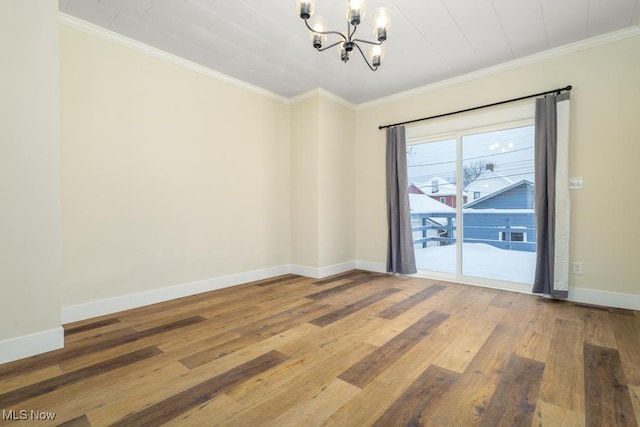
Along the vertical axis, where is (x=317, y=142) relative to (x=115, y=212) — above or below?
above

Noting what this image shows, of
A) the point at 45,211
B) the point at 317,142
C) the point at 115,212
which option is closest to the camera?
the point at 45,211

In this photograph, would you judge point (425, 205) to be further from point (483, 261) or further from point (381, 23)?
point (381, 23)

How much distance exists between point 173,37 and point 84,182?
167cm

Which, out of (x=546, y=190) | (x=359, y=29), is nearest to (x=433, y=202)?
(x=546, y=190)

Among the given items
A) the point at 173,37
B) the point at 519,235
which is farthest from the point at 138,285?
the point at 519,235

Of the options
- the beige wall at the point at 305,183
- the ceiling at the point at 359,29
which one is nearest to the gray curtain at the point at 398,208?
the ceiling at the point at 359,29

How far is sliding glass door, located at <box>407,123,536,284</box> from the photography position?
3586 millimetres

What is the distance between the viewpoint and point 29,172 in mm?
2031

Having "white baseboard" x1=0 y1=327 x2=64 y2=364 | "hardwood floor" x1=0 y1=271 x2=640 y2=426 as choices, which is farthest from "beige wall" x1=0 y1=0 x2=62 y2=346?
"hardwood floor" x1=0 y1=271 x2=640 y2=426

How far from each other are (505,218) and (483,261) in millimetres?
635

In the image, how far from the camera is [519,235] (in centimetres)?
363

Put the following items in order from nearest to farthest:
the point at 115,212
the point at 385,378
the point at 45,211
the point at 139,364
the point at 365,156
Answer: the point at 385,378
the point at 139,364
the point at 45,211
the point at 115,212
the point at 365,156

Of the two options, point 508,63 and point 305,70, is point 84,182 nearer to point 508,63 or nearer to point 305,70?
point 305,70

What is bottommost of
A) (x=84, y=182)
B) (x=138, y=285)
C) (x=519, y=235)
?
(x=138, y=285)
